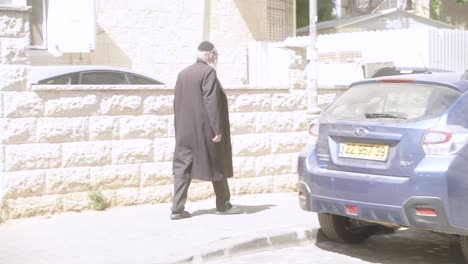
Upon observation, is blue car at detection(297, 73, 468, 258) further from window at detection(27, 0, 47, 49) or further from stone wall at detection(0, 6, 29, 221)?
window at detection(27, 0, 47, 49)

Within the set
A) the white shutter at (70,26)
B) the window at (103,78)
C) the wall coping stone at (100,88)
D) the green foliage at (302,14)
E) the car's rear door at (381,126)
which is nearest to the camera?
the car's rear door at (381,126)

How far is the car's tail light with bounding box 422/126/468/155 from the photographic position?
6699 mm

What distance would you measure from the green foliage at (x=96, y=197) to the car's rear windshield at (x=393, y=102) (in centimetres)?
304

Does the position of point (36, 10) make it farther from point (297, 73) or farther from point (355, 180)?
point (355, 180)

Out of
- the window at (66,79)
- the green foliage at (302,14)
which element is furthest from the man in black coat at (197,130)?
the green foliage at (302,14)

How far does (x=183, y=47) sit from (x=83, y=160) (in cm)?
743

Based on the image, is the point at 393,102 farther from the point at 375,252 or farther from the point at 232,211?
the point at 232,211

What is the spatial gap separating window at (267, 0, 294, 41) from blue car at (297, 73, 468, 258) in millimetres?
11002

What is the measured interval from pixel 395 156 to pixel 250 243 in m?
1.80

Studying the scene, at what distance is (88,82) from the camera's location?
1123 cm

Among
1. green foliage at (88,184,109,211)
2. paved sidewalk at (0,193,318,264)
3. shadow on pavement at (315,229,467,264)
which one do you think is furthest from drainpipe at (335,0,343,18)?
green foliage at (88,184,109,211)

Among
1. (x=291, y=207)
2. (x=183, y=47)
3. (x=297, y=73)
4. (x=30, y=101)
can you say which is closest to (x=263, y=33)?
(x=183, y=47)

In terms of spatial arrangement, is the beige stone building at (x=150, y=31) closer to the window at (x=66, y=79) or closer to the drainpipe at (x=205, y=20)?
the drainpipe at (x=205, y=20)

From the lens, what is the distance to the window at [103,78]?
11.2 meters
